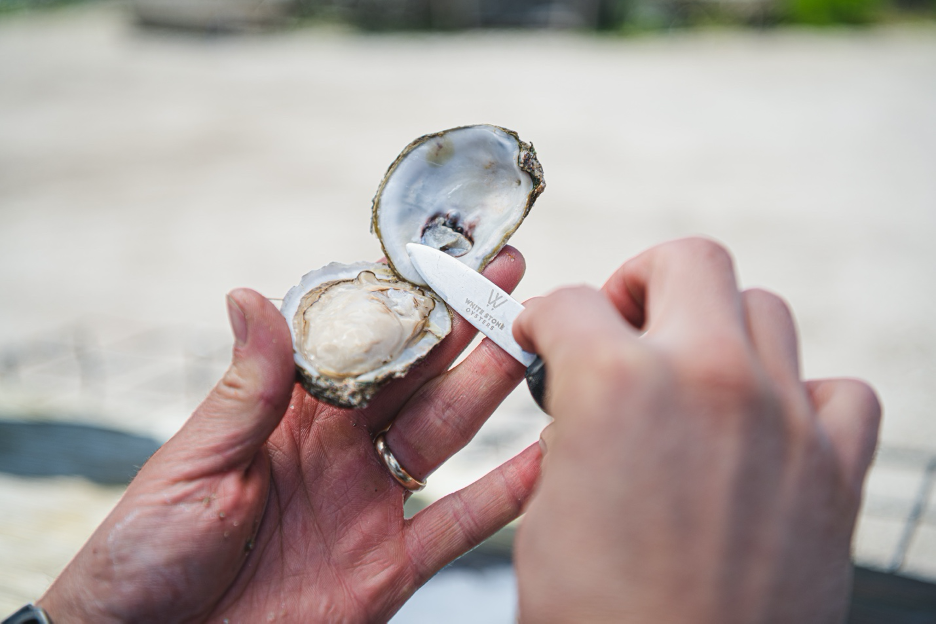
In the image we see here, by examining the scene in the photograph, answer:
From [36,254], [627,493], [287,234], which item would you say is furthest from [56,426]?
[36,254]

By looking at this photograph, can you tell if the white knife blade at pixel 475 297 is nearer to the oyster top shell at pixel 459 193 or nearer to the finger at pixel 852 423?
the oyster top shell at pixel 459 193

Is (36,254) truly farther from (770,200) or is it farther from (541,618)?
(770,200)

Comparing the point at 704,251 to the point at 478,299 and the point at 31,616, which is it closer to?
the point at 478,299

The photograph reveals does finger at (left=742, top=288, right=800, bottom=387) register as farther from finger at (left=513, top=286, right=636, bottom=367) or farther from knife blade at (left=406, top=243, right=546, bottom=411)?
knife blade at (left=406, top=243, right=546, bottom=411)

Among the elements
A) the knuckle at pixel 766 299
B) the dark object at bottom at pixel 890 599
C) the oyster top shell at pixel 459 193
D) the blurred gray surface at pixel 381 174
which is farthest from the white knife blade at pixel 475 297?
the dark object at bottom at pixel 890 599

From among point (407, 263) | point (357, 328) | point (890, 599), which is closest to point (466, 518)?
point (357, 328)
